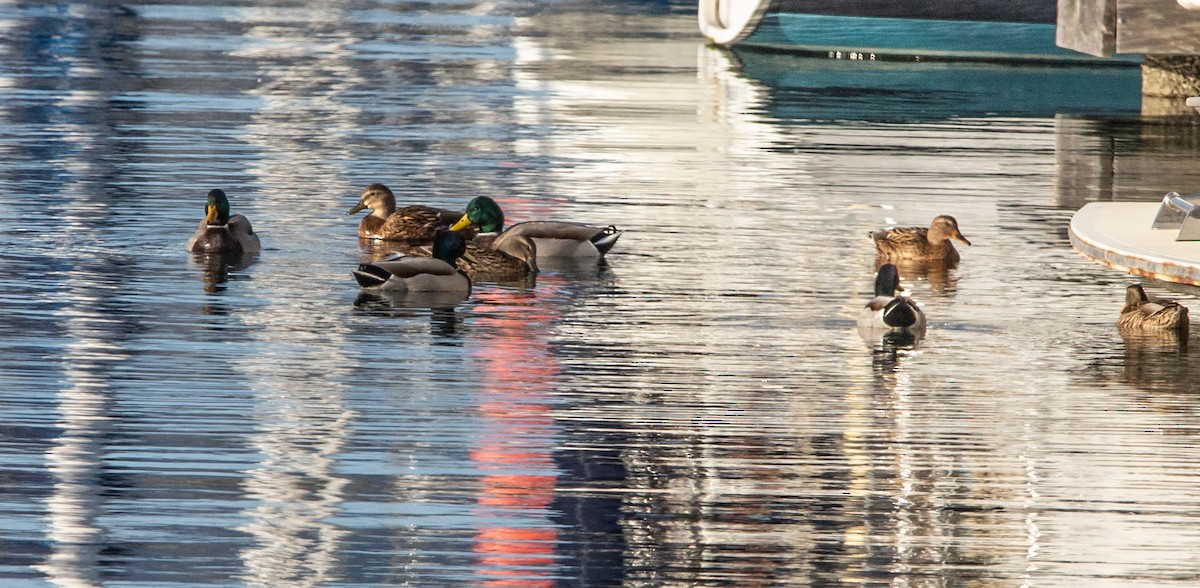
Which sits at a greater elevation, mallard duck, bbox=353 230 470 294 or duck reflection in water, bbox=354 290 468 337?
mallard duck, bbox=353 230 470 294

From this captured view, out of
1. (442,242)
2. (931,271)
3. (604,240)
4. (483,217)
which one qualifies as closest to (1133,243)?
(931,271)

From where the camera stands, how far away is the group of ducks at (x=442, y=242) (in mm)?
14609

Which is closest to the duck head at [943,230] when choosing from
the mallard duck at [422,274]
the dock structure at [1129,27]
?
the mallard duck at [422,274]

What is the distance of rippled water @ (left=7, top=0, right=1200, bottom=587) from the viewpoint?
8.81 m

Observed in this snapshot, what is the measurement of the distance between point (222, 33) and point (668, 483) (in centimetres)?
3125

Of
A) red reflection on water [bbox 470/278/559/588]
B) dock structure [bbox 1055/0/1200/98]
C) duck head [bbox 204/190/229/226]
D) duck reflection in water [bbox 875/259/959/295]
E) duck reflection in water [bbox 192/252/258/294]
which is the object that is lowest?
duck reflection in water [bbox 875/259/959/295]

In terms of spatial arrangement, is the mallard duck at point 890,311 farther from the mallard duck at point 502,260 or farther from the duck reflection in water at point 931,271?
the mallard duck at point 502,260

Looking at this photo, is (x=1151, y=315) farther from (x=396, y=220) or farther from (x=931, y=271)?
(x=396, y=220)

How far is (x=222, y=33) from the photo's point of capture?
39.7 metres

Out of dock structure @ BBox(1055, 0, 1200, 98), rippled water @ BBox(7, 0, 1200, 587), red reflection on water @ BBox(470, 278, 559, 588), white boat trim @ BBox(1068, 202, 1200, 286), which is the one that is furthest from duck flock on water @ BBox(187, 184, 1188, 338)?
dock structure @ BBox(1055, 0, 1200, 98)

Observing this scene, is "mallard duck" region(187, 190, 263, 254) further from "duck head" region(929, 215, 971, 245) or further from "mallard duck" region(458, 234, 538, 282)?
"duck head" region(929, 215, 971, 245)

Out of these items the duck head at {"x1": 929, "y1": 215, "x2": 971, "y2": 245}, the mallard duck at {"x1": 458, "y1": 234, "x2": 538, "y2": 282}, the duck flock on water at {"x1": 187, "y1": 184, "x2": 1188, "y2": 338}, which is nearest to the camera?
the duck flock on water at {"x1": 187, "y1": 184, "x2": 1188, "y2": 338}

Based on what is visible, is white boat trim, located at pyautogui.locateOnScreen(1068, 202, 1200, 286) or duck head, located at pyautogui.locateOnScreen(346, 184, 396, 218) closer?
white boat trim, located at pyautogui.locateOnScreen(1068, 202, 1200, 286)

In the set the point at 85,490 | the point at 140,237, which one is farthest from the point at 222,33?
the point at 85,490
